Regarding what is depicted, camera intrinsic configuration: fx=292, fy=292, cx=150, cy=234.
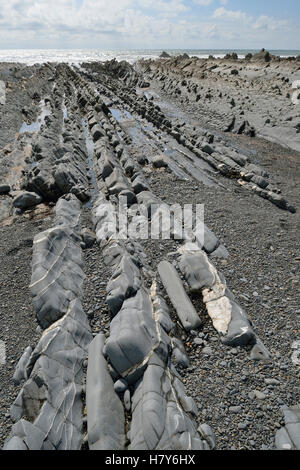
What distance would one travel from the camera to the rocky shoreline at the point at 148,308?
5.97m

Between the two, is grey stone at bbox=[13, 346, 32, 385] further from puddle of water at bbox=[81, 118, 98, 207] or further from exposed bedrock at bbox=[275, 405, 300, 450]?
puddle of water at bbox=[81, 118, 98, 207]

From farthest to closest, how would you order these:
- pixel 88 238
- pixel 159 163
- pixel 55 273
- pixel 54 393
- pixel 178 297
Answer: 1. pixel 159 163
2. pixel 88 238
3. pixel 55 273
4. pixel 178 297
5. pixel 54 393

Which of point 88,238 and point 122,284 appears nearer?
point 122,284

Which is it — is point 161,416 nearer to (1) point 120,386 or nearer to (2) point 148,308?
(1) point 120,386

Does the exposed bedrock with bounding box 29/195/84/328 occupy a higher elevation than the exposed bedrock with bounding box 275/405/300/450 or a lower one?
higher

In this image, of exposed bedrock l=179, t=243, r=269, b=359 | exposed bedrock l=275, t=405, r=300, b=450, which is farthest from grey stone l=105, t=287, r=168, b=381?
exposed bedrock l=275, t=405, r=300, b=450

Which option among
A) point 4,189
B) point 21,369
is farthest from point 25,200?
point 21,369

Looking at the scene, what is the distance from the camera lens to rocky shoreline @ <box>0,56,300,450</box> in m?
5.97

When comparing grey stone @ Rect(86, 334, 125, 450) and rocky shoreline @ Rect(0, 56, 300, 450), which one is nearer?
grey stone @ Rect(86, 334, 125, 450)

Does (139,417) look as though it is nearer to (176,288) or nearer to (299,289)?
(176,288)

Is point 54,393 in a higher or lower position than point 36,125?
lower

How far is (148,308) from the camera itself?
8125 mm

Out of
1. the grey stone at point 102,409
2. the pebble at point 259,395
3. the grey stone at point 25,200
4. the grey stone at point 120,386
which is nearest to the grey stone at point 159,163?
the grey stone at point 25,200

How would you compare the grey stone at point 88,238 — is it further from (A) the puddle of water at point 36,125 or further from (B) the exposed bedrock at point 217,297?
(A) the puddle of water at point 36,125
